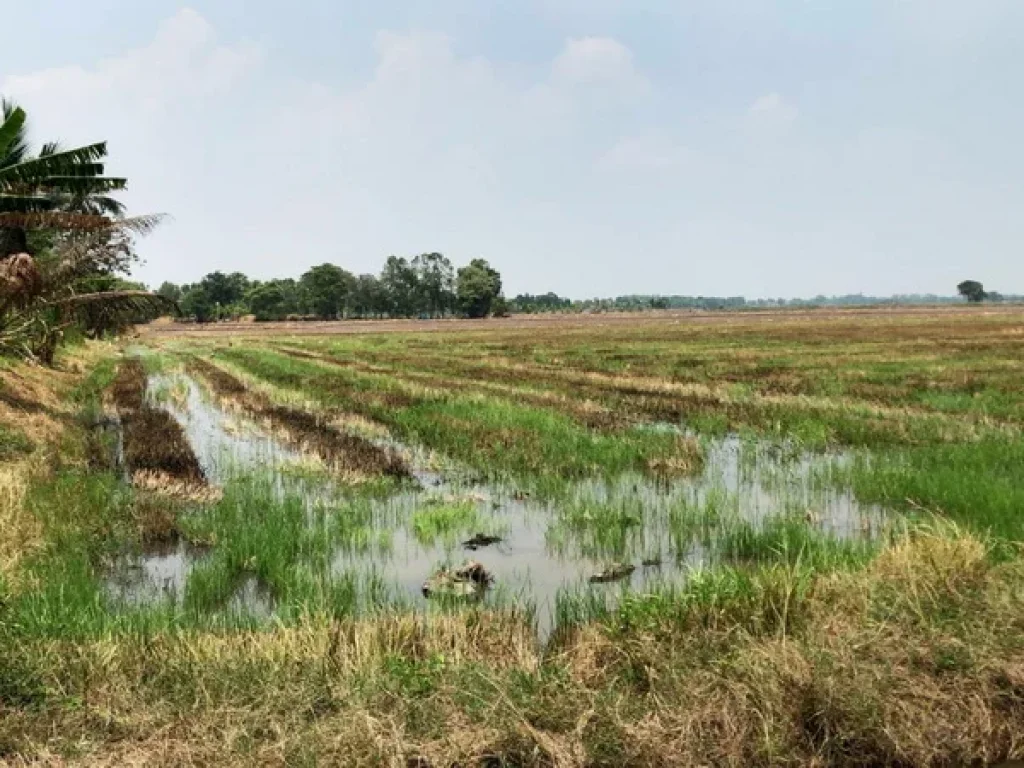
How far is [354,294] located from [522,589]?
10764 centimetres

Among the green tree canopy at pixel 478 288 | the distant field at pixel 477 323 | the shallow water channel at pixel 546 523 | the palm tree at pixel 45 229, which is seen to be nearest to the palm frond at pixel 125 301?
the palm tree at pixel 45 229

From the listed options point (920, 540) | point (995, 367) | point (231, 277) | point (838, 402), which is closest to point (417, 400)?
point (838, 402)

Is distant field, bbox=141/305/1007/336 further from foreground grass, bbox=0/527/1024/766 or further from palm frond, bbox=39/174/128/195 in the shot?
foreground grass, bbox=0/527/1024/766

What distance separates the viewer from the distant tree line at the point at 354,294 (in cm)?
9975

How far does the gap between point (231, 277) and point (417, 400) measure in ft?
347

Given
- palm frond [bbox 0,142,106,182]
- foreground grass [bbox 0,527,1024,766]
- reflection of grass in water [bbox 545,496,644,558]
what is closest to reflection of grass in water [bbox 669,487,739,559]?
reflection of grass in water [bbox 545,496,644,558]

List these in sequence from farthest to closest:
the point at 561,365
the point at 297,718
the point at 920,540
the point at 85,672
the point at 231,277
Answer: the point at 231,277, the point at 561,365, the point at 920,540, the point at 85,672, the point at 297,718

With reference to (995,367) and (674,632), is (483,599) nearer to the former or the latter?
(674,632)

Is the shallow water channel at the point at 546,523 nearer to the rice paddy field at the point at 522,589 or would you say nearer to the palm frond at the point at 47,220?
the rice paddy field at the point at 522,589

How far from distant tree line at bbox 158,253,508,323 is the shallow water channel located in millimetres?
89169

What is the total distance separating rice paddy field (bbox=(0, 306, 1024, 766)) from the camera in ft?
11.6

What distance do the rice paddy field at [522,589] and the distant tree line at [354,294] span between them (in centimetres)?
8768

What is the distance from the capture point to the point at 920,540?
5.44 metres

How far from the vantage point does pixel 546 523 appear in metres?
7.76
